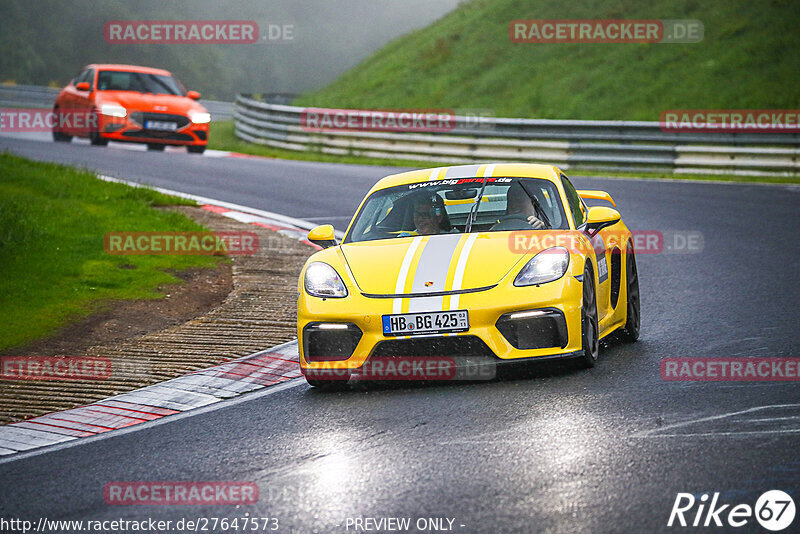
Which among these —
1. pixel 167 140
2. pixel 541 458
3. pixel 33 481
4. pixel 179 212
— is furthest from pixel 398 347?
pixel 167 140

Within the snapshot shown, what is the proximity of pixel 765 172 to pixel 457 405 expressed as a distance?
1498cm

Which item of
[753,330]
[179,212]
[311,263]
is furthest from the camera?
[179,212]

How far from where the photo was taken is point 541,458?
5477 mm

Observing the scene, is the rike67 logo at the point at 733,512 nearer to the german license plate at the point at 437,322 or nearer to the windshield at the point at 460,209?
the german license plate at the point at 437,322

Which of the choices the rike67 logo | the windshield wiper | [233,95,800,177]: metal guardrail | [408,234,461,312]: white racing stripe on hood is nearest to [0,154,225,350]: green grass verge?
[408,234,461,312]: white racing stripe on hood

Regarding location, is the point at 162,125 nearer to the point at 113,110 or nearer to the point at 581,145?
the point at 113,110

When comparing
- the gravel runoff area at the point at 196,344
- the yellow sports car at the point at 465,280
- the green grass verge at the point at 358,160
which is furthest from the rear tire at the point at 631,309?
the green grass verge at the point at 358,160

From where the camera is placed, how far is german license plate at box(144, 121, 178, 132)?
22203 millimetres

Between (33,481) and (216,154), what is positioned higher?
(216,154)

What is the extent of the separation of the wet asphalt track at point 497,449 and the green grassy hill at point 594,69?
18.9 m

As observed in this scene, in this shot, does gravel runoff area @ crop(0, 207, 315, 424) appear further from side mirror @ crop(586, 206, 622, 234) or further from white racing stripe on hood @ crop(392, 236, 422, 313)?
side mirror @ crop(586, 206, 622, 234)

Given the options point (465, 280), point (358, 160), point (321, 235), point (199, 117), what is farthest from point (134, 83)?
point (465, 280)

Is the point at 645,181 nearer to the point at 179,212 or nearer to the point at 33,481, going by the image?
the point at 179,212

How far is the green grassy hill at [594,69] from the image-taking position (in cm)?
2719
